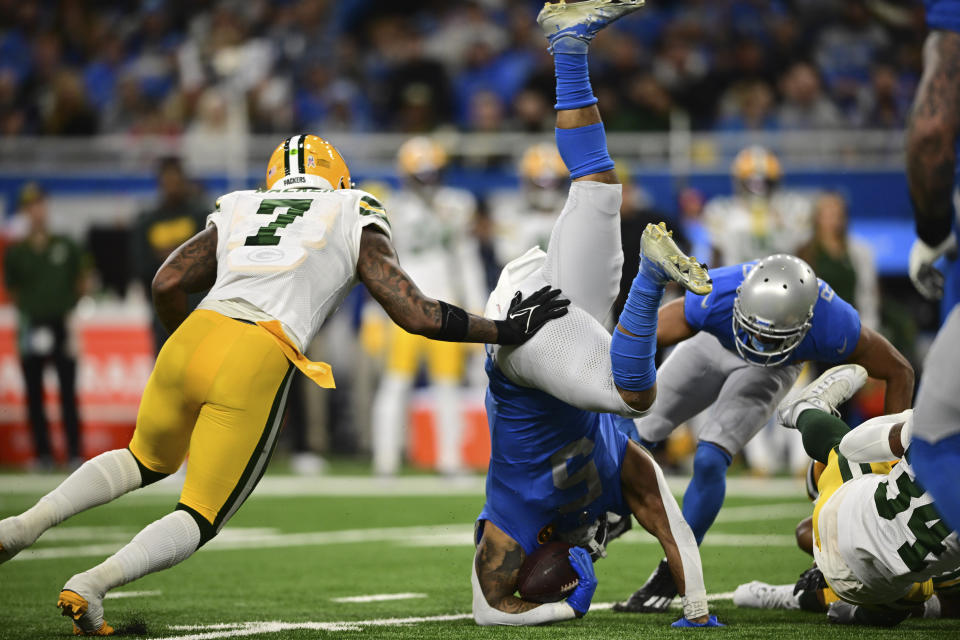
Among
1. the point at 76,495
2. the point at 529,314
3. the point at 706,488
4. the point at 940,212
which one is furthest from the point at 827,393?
the point at 76,495

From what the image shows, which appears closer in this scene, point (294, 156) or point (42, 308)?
point (294, 156)

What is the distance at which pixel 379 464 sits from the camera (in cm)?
1002

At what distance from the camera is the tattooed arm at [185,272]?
461 cm

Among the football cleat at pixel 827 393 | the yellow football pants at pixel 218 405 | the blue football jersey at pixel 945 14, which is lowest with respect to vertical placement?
the football cleat at pixel 827 393

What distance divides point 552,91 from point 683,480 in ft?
18.8

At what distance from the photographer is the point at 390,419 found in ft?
32.5

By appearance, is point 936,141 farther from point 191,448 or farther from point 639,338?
point 191,448

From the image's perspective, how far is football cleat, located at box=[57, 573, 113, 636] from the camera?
407 centimetres

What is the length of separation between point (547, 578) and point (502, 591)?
16cm

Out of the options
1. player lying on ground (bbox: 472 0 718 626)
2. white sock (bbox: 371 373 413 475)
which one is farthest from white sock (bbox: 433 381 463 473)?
player lying on ground (bbox: 472 0 718 626)

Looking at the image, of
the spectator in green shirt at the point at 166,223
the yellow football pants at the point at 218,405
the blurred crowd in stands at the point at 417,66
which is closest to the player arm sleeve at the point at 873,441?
the yellow football pants at the point at 218,405

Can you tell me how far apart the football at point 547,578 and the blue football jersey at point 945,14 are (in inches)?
87.3

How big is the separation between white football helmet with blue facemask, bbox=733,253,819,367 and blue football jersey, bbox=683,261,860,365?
0.80 feet

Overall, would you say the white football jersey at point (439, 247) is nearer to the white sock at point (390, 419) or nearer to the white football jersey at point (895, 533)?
the white sock at point (390, 419)
